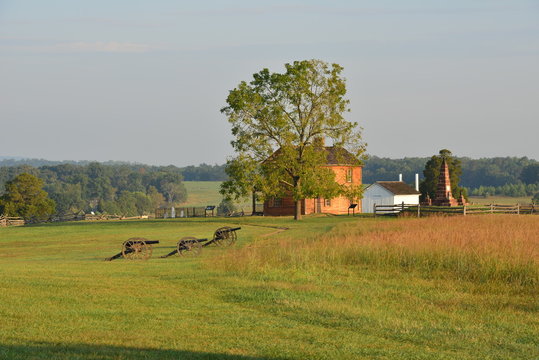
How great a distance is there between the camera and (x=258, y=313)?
15312 millimetres

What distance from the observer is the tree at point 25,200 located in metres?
87.5

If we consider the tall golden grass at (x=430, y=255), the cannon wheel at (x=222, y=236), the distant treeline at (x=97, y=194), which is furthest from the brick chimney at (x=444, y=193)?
the distant treeline at (x=97, y=194)

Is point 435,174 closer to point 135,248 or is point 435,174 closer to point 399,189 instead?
point 399,189

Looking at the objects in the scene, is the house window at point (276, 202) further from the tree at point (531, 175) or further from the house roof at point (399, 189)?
the tree at point (531, 175)

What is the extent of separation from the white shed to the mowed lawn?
230ft

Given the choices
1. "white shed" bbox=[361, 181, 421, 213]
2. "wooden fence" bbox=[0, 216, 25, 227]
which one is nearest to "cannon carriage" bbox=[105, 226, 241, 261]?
"wooden fence" bbox=[0, 216, 25, 227]

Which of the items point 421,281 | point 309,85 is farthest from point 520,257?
point 309,85

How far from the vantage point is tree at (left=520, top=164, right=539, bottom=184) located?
174375 mm

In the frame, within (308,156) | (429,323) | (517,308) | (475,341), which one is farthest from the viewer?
(308,156)

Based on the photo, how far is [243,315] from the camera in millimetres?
14961

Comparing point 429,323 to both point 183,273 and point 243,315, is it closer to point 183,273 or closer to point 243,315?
point 243,315

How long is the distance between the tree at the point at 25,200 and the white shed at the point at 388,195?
39550 mm

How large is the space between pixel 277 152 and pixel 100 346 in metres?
48.5

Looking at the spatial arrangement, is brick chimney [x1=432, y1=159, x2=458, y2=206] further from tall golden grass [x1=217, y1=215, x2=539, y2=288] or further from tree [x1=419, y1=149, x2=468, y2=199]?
tall golden grass [x1=217, y1=215, x2=539, y2=288]
